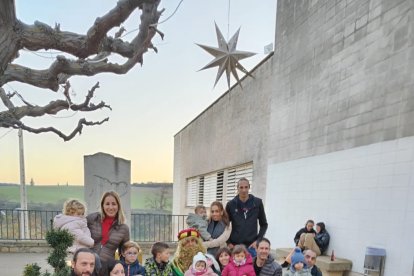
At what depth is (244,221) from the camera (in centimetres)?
391

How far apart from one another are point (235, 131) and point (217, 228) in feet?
23.0

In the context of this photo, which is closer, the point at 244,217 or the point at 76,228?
the point at 76,228

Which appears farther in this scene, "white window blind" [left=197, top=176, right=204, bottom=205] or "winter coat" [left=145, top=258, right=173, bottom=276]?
"white window blind" [left=197, top=176, right=204, bottom=205]

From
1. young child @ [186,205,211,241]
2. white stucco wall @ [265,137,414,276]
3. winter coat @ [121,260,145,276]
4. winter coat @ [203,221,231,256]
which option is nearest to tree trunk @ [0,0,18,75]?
winter coat @ [121,260,145,276]

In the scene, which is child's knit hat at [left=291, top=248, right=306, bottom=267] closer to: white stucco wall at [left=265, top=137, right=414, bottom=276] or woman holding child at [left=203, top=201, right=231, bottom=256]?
woman holding child at [left=203, top=201, right=231, bottom=256]

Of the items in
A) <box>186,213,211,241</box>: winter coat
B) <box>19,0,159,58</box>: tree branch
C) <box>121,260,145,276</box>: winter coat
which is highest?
<box>19,0,159,58</box>: tree branch

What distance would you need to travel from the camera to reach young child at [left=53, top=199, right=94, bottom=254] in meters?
3.05

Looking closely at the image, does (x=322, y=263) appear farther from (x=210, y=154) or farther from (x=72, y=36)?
(x=210, y=154)

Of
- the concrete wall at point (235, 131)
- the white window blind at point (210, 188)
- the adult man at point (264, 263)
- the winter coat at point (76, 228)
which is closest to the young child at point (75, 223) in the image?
the winter coat at point (76, 228)

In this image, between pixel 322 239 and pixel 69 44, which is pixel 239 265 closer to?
pixel 322 239

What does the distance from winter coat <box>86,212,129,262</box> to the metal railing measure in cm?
575

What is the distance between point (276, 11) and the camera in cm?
848

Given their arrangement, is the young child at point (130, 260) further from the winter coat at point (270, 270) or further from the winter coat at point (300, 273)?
the winter coat at point (300, 273)

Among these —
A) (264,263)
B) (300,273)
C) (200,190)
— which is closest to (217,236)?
(264,263)
